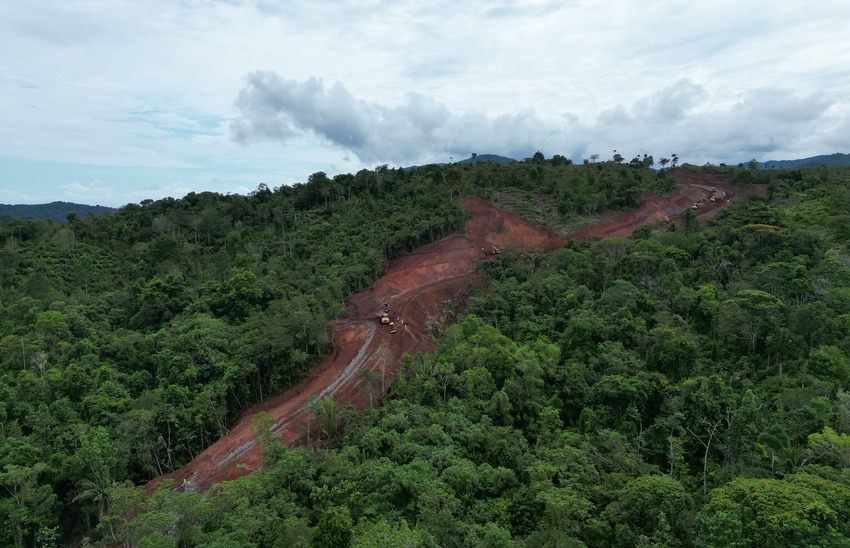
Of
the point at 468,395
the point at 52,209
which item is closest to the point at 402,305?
the point at 468,395

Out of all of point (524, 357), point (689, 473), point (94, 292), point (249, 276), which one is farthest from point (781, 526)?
point (94, 292)

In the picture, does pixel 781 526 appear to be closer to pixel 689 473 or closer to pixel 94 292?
pixel 689 473

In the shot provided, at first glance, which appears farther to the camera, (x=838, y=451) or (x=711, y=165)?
(x=711, y=165)

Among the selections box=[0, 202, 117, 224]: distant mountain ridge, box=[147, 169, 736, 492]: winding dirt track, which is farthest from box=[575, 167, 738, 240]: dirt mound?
box=[0, 202, 117, 224]: distant mountain ridge

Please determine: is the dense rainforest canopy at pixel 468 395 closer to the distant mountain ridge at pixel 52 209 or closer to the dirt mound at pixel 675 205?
the dirt mound at pixel 675 205

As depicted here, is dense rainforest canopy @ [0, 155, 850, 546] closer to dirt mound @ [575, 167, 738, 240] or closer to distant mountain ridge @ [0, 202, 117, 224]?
dirt mound @ [575, 167, 738, 240]

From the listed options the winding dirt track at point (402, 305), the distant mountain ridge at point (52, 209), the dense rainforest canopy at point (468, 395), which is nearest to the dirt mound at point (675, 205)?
the winding dirt track at point (402, 305)
